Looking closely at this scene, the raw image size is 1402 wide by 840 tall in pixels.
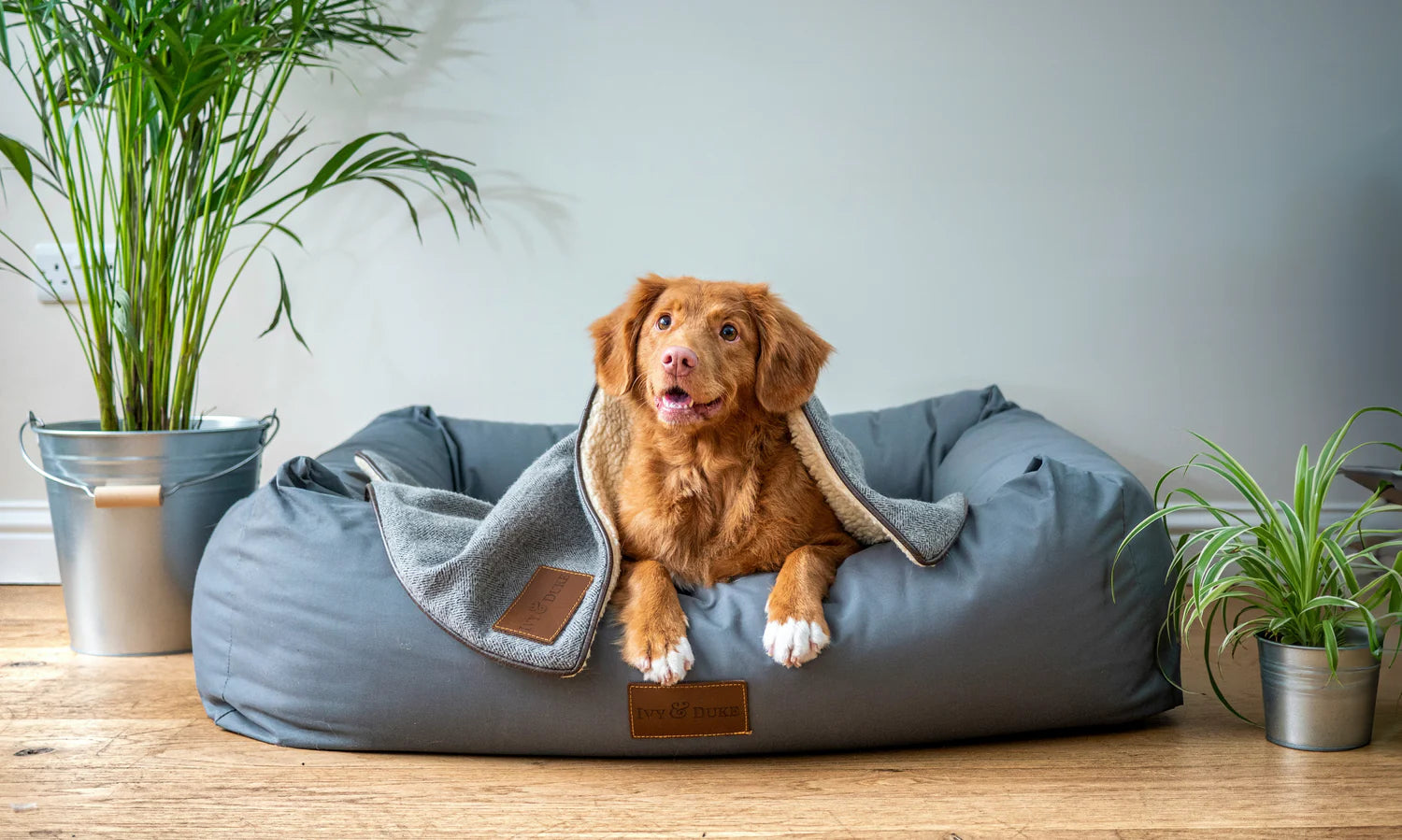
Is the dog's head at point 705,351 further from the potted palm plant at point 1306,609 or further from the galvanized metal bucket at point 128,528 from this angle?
the galvanized metal bucket at point 128,528

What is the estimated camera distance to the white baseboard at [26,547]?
116 inches

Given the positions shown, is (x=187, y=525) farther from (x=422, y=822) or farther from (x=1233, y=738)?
(x=1233, y=738)

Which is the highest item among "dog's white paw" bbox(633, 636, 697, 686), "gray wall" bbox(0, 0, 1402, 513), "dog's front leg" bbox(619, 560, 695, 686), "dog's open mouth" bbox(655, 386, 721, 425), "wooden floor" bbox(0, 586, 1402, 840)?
"gray wall" bbox(0, 0, 1402, 513)

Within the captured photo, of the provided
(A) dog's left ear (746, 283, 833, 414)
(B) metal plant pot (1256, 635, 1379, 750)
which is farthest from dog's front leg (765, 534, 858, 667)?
(B) metal plant pot (1256, 635, 1379, 750)

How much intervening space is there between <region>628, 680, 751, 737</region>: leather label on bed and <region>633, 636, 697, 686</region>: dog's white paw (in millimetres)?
24

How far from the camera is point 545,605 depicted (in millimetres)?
1624

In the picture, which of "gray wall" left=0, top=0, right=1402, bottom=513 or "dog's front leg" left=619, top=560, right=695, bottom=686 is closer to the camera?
"dog's front leg" left=619, top=560, right=695, bottom=686

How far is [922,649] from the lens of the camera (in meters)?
Result: 1.58

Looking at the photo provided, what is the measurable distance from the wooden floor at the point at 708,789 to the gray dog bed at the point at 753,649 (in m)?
0.05

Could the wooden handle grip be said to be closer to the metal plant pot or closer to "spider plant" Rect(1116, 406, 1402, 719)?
"spider plant" Rect(1116, 406, 1402, 719)

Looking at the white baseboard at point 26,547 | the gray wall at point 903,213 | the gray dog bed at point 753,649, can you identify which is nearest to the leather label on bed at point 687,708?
the gray dog bed at point 753,649

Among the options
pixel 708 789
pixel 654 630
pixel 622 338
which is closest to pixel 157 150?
pixel 622 338

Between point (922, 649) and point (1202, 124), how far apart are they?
6.69 ft

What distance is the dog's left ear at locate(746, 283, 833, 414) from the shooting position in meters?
1.71
